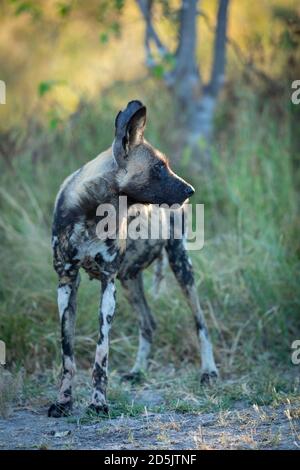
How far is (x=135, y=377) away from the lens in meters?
5.55

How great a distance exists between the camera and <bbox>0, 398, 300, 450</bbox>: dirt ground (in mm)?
4004

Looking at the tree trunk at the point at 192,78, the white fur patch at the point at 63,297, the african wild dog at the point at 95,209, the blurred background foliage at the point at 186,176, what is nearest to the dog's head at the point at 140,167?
the african wild dog at the point at 95,209

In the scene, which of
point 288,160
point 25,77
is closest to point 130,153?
point 288,160

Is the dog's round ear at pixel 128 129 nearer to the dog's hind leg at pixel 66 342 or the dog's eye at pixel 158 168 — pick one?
the dog's eye at pixel 158 168

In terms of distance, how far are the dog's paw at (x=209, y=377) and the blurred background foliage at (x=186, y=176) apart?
0.72ft

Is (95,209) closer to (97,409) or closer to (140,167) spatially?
(140,167)

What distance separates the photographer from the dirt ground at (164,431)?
4.00 metres

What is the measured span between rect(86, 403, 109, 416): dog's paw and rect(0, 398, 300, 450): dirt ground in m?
0.07

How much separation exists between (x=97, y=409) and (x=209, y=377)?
1060mm

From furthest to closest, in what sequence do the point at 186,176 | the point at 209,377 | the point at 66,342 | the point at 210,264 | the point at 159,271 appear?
the point at 186,176
the point at 210,264
the point at 159,271
the point at 209,377
the point at 66,342

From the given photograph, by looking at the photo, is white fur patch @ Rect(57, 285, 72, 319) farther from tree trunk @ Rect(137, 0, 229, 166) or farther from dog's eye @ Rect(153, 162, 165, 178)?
tree trunk @ Rect(137, 0, 229, 166)

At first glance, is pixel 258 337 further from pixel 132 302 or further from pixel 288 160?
pixel 288 160

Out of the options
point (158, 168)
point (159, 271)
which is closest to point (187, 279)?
point (159, 271)
